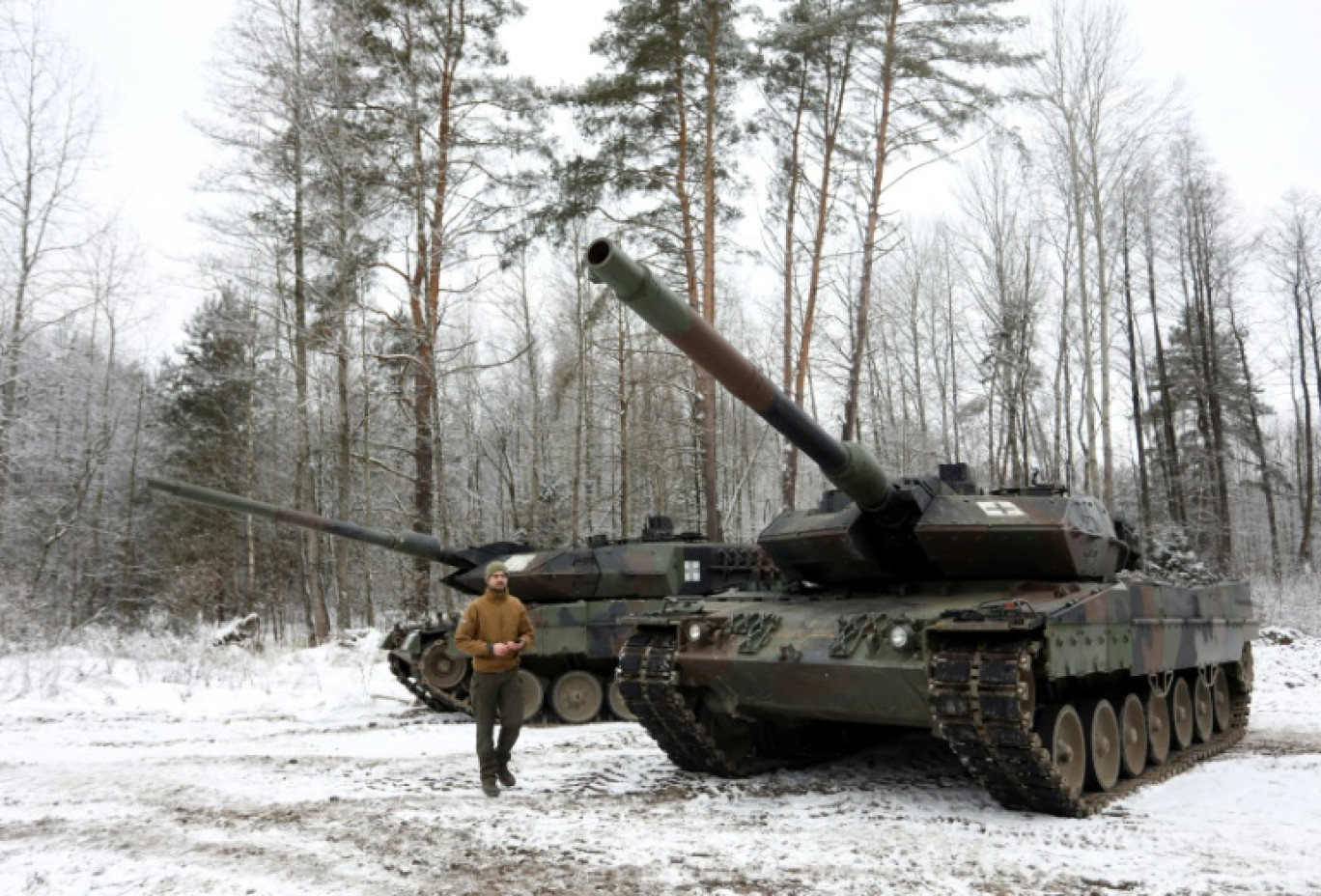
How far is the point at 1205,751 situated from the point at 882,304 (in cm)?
2067

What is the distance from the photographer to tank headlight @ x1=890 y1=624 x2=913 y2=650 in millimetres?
6492

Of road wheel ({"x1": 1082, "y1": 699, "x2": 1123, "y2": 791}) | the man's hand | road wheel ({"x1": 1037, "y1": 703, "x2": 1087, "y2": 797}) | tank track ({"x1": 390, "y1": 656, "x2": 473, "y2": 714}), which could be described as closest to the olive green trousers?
the man's hand

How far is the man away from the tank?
4.38m

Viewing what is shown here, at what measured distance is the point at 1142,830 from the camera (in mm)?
5988

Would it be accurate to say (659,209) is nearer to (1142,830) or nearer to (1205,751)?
(1205,751)

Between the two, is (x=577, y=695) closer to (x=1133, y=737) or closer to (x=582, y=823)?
(x=582, y=823)

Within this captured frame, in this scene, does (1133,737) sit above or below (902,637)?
below

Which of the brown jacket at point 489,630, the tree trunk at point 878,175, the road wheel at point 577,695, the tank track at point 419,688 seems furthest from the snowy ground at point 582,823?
the tree trunk at point 878,175

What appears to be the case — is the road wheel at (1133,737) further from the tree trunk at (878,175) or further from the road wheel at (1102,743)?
the tree trunk at (878,175)

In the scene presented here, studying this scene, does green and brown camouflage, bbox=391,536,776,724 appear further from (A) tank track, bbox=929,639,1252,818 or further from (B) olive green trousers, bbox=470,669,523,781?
(A) tank track, bbox=929,639,1252,818

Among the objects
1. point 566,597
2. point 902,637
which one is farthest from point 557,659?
point 902,637

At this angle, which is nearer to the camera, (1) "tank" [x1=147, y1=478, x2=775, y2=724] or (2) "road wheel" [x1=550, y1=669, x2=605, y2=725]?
(1) "tank" [x1=147, y1=478, x2=775, y2=724]

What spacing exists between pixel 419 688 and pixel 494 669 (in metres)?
5.35

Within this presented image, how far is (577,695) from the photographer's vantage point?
12.0 m
